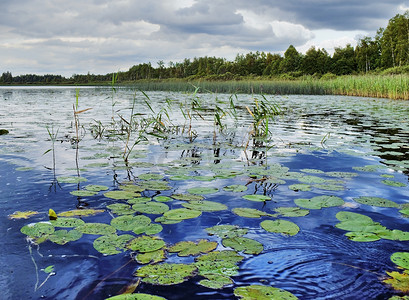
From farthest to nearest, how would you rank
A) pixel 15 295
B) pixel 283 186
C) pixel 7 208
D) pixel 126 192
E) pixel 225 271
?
1. pixel 283 186
2. pixel 126 192
3. pixel 7 208
4. pixel 225 271
5. pixel 15 295

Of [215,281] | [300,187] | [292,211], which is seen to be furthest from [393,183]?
[215,281]

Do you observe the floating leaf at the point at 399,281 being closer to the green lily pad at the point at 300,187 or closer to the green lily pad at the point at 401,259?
the green lily pad at the point at 401,259

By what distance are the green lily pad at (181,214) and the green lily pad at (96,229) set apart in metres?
0.42

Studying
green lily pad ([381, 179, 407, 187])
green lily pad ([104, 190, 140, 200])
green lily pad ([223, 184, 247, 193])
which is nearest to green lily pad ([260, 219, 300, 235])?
green lily pad ([223, 184, 247, 193])

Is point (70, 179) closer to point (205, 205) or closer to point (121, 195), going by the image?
point (121, 195)

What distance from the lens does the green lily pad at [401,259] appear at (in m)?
1.88

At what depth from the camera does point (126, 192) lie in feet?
10.1

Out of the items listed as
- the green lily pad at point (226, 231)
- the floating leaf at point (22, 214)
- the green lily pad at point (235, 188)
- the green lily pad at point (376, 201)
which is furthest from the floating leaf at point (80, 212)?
the green lily pad at point (376, 201)

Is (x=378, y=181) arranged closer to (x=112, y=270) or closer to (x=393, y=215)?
(x=393, y=215)

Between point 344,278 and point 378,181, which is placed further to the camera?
point 378,181

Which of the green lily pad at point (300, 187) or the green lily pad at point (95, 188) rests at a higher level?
the green lily pad at point (95, 188)

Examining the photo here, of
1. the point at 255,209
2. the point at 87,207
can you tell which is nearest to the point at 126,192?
the point at 87,207

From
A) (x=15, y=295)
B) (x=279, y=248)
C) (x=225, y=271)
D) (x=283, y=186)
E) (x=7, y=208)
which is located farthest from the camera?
(x=283, y=186)

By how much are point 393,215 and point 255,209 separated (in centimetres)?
112
